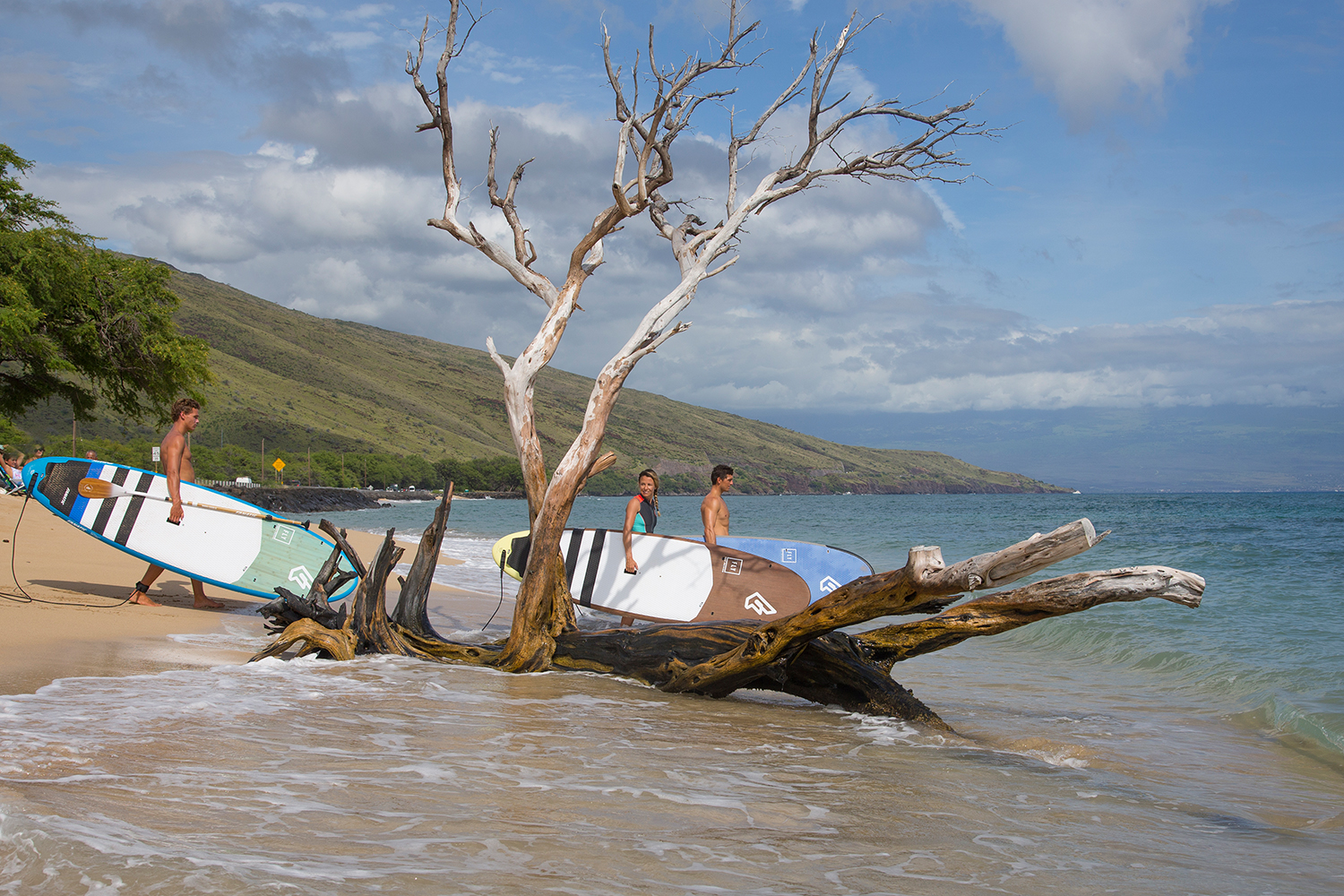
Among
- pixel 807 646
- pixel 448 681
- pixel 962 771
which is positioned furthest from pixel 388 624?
pixel 962 771

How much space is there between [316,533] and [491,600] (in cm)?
408

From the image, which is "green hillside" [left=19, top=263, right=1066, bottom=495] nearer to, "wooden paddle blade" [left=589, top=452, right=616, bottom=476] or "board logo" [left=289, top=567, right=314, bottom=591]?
"board logo" [left=289, top=567, right=314, bottom=591]

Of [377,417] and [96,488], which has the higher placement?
[377,417]

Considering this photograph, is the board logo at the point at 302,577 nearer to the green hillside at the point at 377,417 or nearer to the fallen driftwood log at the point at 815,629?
the fallen driftwood log at the point at 815,629

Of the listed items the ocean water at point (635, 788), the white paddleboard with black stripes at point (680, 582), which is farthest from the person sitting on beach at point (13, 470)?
the ocean water at point (635, 788)

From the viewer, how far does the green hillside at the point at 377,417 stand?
105250mm

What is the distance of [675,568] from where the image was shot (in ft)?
30.5

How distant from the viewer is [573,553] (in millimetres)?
9594

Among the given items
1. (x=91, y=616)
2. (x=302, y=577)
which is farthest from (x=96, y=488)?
(x=302, y=577)

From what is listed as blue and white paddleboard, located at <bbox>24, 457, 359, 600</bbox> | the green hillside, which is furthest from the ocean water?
the green hillside

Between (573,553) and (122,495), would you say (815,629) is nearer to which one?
(573,553)

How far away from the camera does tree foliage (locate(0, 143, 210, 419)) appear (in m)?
19.1

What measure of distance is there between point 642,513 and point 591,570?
38.4 inches

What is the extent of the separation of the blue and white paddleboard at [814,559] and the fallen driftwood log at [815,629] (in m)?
4.29
